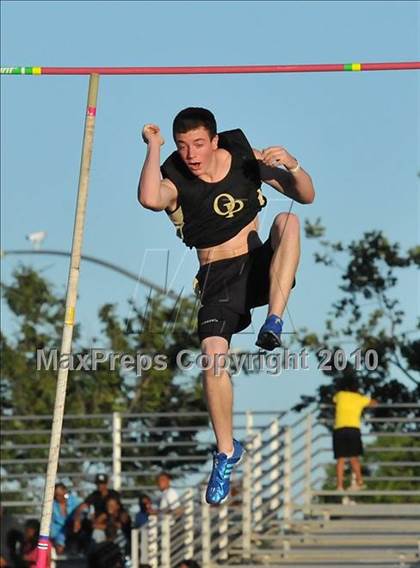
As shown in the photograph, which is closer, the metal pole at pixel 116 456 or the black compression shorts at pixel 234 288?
the black compression shorts at pixel 234 288

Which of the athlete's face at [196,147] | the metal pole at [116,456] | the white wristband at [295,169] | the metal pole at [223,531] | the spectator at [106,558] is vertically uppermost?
the metal pole at [116,456]

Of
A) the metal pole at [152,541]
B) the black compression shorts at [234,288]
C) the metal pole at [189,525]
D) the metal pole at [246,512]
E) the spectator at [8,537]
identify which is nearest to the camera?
the black compression shorts at [234,288]

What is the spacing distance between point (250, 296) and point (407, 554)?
5.65 metres

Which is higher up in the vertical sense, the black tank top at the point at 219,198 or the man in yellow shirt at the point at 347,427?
the man in yellow shirt at the point at 347,427

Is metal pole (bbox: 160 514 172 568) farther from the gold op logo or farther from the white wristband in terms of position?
the white wristband

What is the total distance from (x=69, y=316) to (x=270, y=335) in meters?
1.07

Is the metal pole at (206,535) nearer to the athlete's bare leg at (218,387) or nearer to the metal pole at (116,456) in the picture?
the metal pole at (116,456)

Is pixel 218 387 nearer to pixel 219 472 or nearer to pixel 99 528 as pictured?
pixel 219 472

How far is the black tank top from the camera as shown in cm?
899

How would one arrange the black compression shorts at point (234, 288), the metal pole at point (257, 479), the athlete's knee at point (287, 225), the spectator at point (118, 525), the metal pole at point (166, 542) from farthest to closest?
the metal pole at point (257, 479)
the spectator at point (118, 525)
the metal pole at point (166, 542)
the black compression shorts at point (234, 288)
the athlete's knee at point (287, 225)

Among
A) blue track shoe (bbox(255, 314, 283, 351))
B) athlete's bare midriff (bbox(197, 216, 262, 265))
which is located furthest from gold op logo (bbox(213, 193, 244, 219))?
blue track shoe (bbox(255, 314, 283, 351))

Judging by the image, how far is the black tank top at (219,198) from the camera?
8.99 meters

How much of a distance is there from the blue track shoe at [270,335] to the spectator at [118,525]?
6.65m

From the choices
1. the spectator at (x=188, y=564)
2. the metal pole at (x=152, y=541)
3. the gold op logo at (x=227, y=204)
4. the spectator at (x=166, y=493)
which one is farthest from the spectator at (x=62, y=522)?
the gold op logo at (x=227, y=204)
